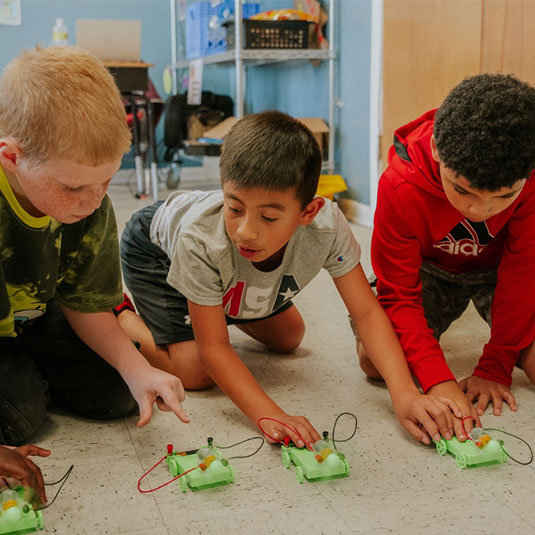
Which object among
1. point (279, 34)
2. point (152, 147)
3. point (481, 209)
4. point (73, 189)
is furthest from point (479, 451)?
point (152, 147)

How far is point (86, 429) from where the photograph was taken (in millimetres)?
1187

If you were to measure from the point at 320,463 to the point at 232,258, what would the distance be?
384 mm

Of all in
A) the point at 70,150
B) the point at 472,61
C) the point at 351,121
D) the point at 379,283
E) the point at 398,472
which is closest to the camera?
the point at 70,150

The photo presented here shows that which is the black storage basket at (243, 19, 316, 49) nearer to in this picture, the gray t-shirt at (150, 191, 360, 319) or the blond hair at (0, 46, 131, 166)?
the gray t-shirt at (150, 191, 360, 319)

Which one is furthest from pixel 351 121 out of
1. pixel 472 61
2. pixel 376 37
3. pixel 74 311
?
pixel 74 311

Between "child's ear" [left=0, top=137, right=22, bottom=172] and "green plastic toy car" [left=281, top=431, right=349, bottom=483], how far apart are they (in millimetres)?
554

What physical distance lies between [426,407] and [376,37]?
208 cm

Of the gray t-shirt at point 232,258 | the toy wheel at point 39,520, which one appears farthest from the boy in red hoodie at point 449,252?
the toy wheel at point 39,520

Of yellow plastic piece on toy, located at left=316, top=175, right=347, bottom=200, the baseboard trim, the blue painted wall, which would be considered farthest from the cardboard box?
the baseboard trim

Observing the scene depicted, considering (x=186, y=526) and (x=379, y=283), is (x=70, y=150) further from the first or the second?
(x=379, y=283)

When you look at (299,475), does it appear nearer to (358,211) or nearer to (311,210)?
(311,210)

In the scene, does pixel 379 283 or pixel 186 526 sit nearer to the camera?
pixel 186 526

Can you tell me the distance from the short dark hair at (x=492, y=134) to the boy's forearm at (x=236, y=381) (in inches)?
18.0

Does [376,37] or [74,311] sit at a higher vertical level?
[376,37]
